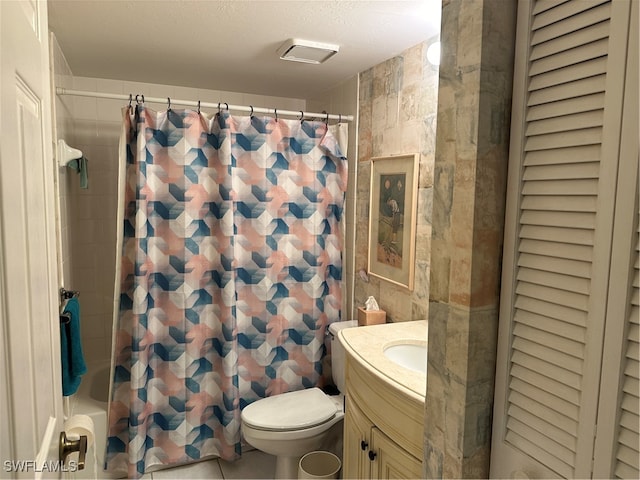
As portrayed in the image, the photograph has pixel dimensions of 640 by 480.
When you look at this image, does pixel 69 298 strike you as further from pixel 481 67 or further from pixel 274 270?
pixel 481 67

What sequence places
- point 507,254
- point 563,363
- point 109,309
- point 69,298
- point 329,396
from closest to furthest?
point 563,363 → point 507,254 → point 69,298 → point 329,396 → point 109,309

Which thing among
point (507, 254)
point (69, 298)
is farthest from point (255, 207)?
point (507, 254)

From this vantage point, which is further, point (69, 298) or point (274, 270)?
point (274, 270)

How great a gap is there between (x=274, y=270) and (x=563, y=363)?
188 cm

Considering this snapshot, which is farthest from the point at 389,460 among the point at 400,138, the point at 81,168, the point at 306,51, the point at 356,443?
the point at 81,168

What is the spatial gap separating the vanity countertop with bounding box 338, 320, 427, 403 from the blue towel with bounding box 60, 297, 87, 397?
1100 mm

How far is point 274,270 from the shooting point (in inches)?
99.9

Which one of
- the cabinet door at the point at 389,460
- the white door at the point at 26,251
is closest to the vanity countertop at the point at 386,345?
the cabinet door at the point at 389,460

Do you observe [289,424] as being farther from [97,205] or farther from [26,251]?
[97,205]

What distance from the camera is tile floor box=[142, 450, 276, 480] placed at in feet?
7.79

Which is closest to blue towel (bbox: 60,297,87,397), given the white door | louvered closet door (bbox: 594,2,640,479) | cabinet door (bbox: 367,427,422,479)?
the white door

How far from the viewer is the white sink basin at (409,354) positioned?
5.86 ft

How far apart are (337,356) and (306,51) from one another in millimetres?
1684

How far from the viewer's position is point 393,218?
2.32 metres
